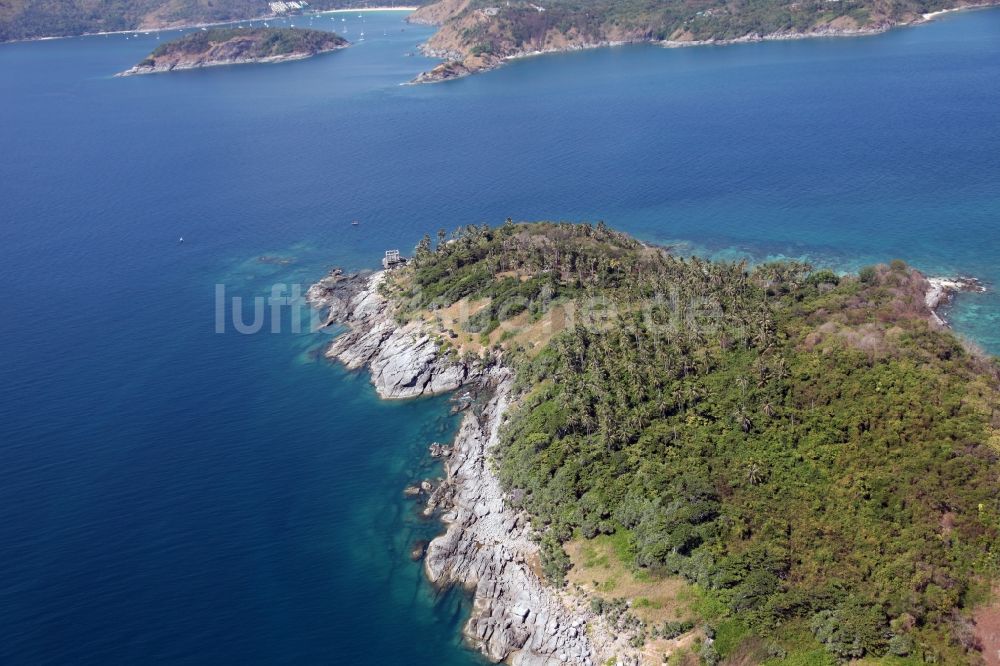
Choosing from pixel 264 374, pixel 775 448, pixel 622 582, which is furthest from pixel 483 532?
pixel 264 374

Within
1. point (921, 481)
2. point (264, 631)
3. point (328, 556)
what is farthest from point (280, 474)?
point (921, 481)

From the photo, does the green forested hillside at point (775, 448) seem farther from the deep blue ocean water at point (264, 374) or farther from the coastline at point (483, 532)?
the deep blue ocean water at point (264, 374)

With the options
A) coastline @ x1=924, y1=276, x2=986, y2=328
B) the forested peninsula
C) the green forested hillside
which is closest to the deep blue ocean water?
coastline @ x1=924, y1=276, x2=986, y2=328

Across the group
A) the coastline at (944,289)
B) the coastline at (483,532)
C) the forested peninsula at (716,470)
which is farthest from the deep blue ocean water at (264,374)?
the forested peninsula at (716,470)

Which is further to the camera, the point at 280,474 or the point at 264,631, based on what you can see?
the point at 280,474

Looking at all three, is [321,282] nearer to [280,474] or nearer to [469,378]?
[469,378]

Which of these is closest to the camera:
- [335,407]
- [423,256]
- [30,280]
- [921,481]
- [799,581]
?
[799,581]
